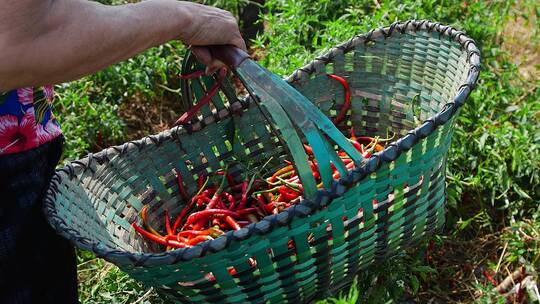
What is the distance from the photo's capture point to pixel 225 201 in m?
2.63

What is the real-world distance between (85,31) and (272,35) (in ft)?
6.60

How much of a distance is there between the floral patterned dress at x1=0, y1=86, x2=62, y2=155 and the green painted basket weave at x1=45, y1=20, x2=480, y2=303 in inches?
5.8

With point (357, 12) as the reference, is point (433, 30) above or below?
above

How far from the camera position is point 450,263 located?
9.32 ft

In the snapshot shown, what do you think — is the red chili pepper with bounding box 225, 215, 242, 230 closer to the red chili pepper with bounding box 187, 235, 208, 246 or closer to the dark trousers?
the red chili pepper with bounding box 187, 235, 208, 246

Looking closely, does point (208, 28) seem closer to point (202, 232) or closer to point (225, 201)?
point (202, 232)

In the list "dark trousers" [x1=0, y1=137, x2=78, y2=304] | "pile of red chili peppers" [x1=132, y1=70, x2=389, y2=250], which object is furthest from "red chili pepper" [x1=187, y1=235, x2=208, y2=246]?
"dark trousers" [x1=0, y1=137, x2=78, y2=304]

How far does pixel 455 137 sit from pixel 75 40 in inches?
67.9

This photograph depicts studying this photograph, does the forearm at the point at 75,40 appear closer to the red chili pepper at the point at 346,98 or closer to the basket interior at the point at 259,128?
the basket interior at the point at 259,128

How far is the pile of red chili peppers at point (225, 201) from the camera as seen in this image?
239 centimetres

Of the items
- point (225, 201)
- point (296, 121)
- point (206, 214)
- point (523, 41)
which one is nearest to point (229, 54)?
point (296, 121)

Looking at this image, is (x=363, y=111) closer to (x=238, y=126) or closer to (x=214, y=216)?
(x=238, y=126)

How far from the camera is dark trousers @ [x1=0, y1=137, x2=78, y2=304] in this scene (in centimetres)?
208

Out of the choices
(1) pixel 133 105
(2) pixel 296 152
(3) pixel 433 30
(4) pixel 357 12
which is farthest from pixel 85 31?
(1) pixel 133 105
